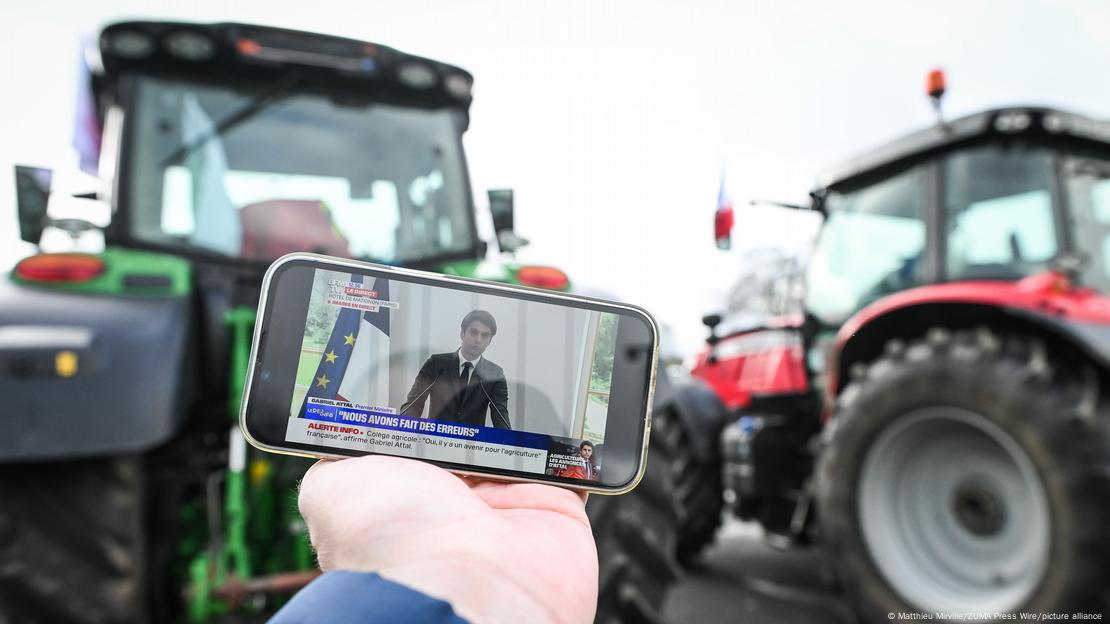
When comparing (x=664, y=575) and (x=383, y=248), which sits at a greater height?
(x=383, y=248)

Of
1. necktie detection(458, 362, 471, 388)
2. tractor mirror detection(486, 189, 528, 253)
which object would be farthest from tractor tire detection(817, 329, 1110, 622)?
necktie detection(458, 362, 471, 388)

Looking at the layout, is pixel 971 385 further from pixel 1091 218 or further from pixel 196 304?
pixel 196 304

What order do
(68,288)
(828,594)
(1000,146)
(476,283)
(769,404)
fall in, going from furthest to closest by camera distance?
(769,404) < (828,594) < (1000,146) < (68,288) < (476,283)

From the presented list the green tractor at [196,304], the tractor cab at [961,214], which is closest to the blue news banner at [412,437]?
the green tractor at [196,304]

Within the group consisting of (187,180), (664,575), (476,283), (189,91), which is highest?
(189,91)

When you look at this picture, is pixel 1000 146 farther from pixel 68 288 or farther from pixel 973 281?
pixel 68 288

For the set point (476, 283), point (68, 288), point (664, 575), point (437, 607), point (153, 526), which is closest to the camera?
point (437, 607)

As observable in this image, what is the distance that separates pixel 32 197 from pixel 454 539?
2224mm

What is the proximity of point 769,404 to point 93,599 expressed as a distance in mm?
3722

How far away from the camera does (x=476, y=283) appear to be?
1039mm

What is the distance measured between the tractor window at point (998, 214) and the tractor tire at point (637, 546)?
5.90ft

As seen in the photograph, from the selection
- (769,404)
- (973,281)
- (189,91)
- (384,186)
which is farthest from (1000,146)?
(189,91)

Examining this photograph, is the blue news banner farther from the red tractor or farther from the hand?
the red tractor

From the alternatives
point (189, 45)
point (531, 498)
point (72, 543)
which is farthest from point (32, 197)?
point (531, 498)
